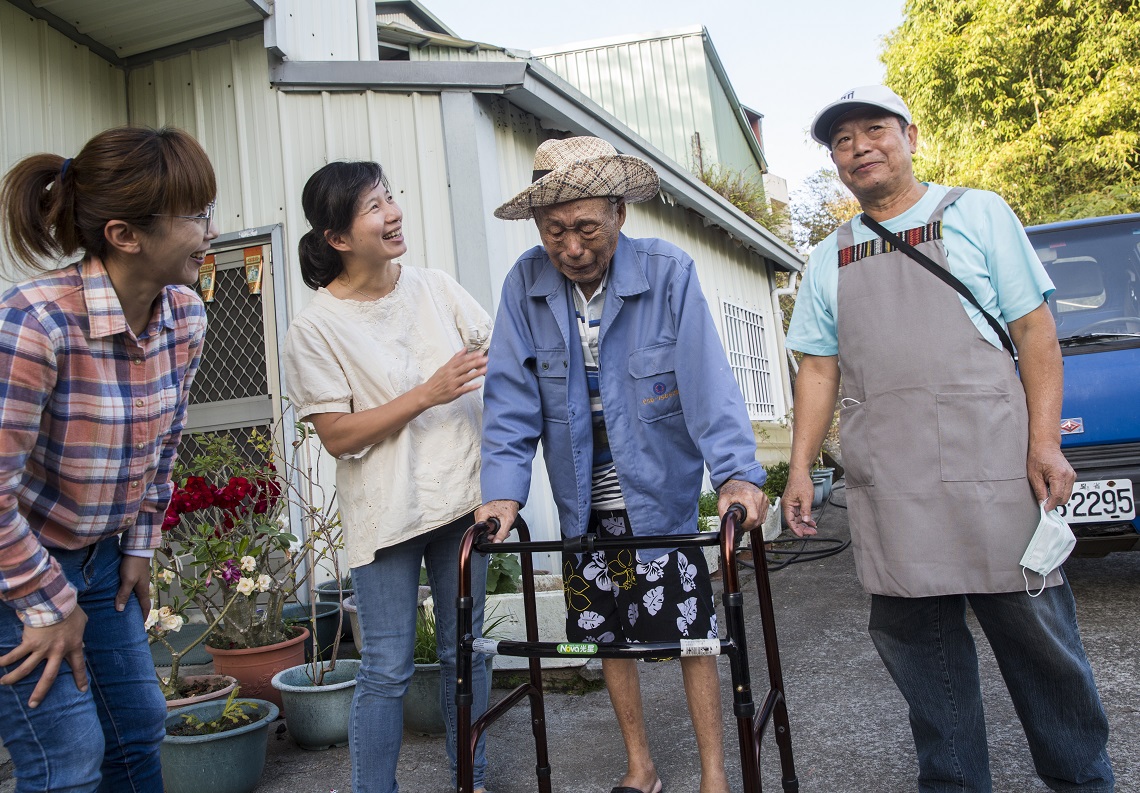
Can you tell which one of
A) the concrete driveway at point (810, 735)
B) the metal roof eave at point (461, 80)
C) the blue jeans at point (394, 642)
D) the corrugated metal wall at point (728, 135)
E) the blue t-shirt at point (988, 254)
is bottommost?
the concrete driveway at point (810, 735)

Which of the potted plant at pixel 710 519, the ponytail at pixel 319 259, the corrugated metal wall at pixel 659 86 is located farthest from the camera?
the corrugated metal wall at pixel 659 86

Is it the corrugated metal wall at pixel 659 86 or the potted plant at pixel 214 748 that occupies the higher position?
the corrugated metal wall at pixel 659 86

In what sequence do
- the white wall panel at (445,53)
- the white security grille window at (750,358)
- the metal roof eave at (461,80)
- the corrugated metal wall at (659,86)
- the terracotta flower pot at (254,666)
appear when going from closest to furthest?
the terracotta flower pot at (254,666) → the metal roof eave at (461,80) → the white wall panel at (445,53) → the white security grille window at (750,358) → the corrugated metal wall at (659,86)

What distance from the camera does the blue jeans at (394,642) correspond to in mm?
2586

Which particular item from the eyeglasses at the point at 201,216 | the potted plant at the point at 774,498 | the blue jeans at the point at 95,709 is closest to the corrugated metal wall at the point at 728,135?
the potted plant at the point at 774,498

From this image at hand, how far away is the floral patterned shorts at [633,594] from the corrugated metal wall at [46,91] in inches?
144

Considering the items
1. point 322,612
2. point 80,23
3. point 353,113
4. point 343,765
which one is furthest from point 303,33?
point 343,765

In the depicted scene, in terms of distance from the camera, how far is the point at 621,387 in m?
2.66

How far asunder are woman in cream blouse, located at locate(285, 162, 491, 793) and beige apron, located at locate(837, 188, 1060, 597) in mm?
1166

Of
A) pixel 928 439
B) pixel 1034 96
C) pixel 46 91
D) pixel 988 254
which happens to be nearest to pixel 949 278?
pixel 988 254

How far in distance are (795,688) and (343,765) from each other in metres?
2.05

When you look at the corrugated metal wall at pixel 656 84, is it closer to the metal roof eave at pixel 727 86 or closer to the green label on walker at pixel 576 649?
the metal roof eave at pixel 727 86

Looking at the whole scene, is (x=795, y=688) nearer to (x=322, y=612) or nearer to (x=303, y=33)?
(x=322, y=612)

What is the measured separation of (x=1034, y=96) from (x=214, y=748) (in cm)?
1919
